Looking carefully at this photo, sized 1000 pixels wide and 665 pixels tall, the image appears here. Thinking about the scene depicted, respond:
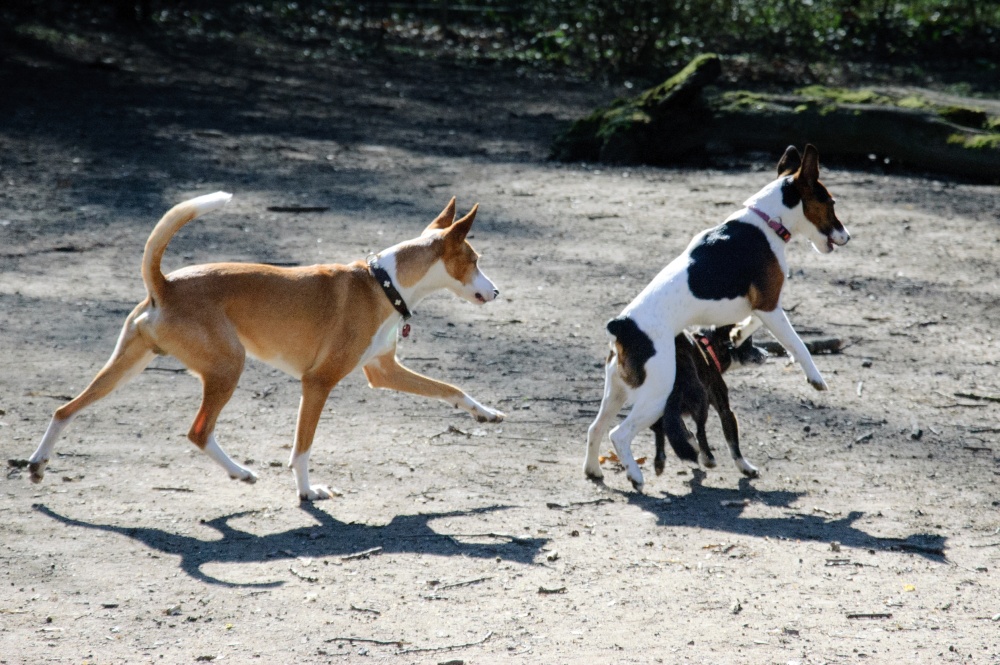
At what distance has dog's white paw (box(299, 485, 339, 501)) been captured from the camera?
5473 millimetres

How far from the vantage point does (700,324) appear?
6.00 metres

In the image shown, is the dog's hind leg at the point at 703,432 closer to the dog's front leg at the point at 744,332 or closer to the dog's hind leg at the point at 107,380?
the dog's front leg at the point at 744,332

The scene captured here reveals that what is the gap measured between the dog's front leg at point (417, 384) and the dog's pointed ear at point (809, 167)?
2109mm

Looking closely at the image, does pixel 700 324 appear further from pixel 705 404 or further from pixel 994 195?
pixel 994 195

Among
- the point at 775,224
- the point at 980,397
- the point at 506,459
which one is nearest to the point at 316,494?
the point at 506,459

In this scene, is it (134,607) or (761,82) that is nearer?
(134,607)

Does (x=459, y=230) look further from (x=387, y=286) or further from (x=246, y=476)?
(x=246, y=476)

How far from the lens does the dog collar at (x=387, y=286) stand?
5.64 meters

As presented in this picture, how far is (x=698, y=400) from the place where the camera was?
5.86m

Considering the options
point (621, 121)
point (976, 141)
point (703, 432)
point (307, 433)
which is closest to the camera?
A: point (307, 433)

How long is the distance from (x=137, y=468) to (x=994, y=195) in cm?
859

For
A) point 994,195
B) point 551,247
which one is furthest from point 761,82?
point 551,247

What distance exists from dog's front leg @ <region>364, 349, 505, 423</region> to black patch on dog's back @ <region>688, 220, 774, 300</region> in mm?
1267

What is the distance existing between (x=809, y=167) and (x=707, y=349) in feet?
3.72
